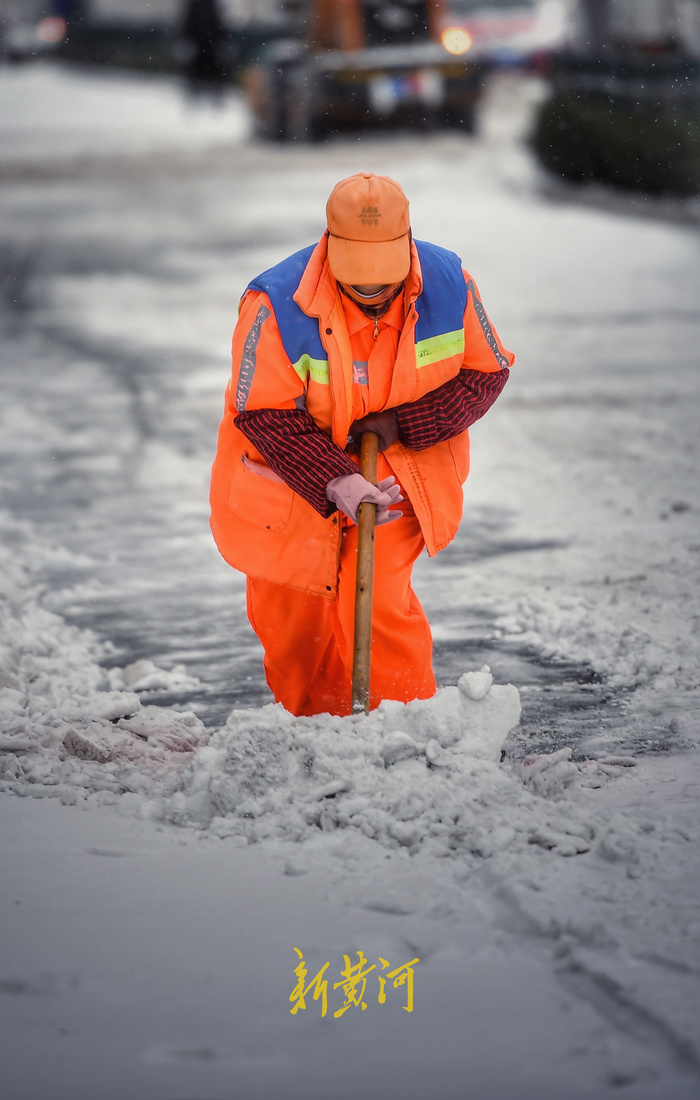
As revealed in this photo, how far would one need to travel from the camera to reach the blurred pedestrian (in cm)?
2364

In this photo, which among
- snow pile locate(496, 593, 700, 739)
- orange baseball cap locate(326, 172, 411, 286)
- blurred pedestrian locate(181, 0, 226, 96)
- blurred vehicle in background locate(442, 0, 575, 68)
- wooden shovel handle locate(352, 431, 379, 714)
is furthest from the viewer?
blurred vehicle in background locate(442, 0, 575, 68)

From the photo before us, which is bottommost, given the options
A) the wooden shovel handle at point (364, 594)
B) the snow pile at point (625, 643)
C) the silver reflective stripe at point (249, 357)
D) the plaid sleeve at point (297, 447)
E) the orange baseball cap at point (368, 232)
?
the snow pile at point (625, 643)

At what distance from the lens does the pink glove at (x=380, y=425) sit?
3332 mm

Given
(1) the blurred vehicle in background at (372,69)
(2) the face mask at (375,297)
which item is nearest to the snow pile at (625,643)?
(2) the face mask at (375,297)

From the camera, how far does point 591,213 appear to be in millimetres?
13727

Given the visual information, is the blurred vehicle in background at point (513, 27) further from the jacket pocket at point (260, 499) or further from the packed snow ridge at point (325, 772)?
the packed snow ridge at point (325, 772)

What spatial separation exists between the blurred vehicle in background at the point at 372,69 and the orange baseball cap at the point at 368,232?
599 inches

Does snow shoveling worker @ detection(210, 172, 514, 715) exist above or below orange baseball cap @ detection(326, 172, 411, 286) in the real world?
below

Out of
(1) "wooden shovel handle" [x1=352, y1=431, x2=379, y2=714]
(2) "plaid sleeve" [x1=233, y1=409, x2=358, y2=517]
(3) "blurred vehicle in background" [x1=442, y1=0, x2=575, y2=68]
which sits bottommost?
(1) "wooden shovel handle" [x1=352, y1=431, x2=379, y2=714]

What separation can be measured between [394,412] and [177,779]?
1.08m

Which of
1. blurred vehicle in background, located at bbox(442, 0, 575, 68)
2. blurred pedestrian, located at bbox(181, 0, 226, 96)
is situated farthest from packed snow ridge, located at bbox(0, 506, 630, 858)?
blurred vehicle in background, located at bbox(442, 0, 575, 68)

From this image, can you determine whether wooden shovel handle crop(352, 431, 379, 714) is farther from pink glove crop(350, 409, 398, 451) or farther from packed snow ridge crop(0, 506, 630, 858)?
packed snow ridge crop(0, 506, 630, 858)

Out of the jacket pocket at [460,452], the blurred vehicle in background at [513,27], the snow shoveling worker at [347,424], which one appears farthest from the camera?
the blurred vehicle in background at [513,27]

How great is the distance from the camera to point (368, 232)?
118 inches
